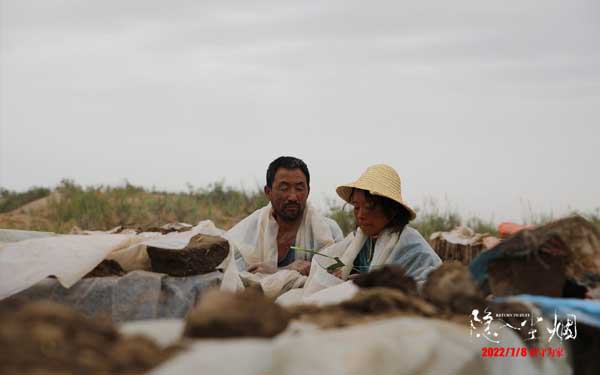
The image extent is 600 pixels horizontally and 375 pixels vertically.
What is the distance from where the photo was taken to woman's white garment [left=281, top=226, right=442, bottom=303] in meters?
4.48

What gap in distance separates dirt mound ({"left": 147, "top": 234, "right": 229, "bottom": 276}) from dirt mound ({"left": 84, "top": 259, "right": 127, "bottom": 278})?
0.20m

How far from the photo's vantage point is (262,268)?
5762mm

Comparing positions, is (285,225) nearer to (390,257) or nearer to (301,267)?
(301,267)

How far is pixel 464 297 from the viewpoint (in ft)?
7.06

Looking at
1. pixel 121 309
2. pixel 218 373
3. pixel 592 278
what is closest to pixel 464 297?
pixel 592 278

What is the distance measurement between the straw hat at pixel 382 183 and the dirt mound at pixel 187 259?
1060 mm

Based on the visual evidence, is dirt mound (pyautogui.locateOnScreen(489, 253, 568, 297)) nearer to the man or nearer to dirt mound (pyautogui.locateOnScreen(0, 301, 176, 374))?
dirt mound (pyautogui.locateOnScreen(0, 301, 176, 374))

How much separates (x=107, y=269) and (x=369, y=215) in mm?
1746

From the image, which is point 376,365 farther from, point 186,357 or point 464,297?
point 464,297

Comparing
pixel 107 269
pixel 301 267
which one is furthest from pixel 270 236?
pixel 107 269

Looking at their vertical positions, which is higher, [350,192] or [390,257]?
[350,192]

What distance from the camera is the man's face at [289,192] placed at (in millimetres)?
6145

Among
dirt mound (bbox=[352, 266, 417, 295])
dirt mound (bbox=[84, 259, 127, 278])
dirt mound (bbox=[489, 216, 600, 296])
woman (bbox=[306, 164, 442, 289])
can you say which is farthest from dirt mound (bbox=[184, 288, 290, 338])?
woman (bbox=[306, 164, 442, 289])

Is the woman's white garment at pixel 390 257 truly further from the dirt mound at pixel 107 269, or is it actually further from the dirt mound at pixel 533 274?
the dirt mound at pixel 533 274
